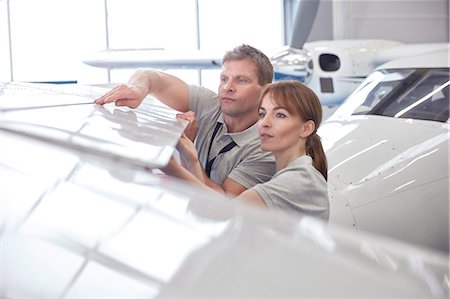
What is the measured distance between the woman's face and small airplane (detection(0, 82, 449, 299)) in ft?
3.40

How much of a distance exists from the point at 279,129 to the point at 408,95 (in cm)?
352

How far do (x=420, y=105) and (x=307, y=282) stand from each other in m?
4.96

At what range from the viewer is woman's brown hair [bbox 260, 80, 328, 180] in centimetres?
241

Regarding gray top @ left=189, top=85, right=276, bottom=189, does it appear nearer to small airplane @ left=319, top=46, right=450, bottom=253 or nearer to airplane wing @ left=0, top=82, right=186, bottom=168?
airplane wing @ left=0, top=82, right=186, bottom=168

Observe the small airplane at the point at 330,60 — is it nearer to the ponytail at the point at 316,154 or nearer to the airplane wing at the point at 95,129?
the ponytail at the point at 316,154

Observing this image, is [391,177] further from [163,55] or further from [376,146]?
[163,55]

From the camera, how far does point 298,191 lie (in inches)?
85.2

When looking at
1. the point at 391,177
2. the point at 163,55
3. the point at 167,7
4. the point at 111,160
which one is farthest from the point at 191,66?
the point at 111,160

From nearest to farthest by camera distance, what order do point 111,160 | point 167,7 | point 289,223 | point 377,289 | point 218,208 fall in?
point 377,289
point 289,223
point 218,208
point 111,160
point 167,7

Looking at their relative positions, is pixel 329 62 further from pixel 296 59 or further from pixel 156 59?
pixel 156 59

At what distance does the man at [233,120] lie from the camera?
255 cm

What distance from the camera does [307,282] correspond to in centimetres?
79

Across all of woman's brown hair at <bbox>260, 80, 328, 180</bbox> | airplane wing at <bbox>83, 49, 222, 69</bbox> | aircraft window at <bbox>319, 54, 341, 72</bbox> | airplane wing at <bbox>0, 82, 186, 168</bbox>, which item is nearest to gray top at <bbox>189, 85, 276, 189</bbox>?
woman's brown hair at <bbox>260, 80, 328, 180</bbox>

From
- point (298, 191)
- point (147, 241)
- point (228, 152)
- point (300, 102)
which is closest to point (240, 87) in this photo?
point (228, 152)
